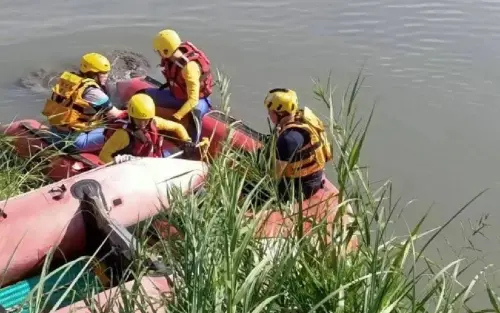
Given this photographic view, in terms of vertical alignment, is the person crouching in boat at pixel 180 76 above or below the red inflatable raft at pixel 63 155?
above

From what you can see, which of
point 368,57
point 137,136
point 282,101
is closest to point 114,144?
point 137,136

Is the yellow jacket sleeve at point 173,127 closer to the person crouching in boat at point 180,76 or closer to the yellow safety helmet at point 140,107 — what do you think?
the yellow safety helmet at point 140,107

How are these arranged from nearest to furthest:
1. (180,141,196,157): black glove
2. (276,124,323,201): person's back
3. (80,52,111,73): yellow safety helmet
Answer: (276,124,323,201): person's back < (180,141,196,157): black glove < (80,52,111,73): yellow safety helmet

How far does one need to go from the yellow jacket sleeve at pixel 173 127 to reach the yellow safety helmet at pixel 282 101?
3.26 ft

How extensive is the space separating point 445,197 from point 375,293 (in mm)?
4201

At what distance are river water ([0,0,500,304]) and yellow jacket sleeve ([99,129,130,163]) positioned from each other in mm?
2200

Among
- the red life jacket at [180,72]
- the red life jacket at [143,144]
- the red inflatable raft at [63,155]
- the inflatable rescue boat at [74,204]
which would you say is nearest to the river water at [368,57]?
the red life jacket at [180,72]

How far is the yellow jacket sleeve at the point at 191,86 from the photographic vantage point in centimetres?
620

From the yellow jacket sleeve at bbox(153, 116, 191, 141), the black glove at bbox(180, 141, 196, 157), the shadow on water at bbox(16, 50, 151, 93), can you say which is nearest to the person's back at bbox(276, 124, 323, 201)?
the black glove at bbox(180, 141, 196, 157)

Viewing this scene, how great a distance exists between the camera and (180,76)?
6461mm

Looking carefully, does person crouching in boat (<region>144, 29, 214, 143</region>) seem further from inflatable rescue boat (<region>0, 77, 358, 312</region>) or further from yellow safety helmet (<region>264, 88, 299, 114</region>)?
yellow safety helmet (<region>264, 88, 299, 114</region>)

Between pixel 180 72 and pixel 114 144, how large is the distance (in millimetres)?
1262

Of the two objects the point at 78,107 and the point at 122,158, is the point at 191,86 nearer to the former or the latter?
the point at 78,107

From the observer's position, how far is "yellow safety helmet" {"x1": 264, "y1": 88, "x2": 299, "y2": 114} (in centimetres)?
489
